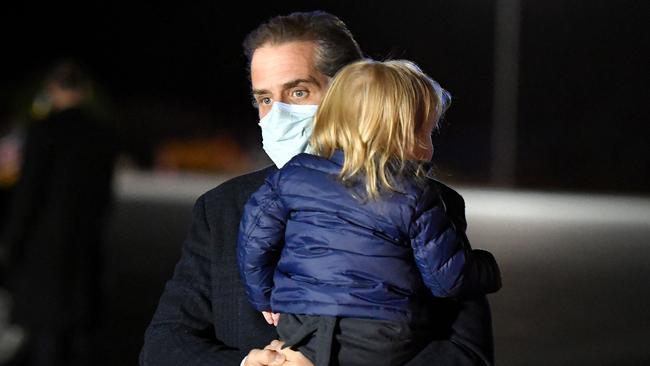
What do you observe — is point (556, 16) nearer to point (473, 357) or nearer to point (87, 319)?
point (87, 319)

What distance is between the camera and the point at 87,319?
7277 mm

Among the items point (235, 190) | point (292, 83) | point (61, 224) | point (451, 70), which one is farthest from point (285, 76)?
point (451, 70)

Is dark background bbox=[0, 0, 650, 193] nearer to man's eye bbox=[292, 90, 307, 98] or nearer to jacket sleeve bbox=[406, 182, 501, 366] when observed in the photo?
man's eye bbox=[292, 90, 307, 98]

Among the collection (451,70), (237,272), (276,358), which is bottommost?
(276,358)

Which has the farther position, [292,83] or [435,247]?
[292,83]

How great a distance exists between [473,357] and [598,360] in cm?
551

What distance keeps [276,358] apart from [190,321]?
0.26 metres

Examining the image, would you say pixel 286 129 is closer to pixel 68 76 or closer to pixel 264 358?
pixel 264 358

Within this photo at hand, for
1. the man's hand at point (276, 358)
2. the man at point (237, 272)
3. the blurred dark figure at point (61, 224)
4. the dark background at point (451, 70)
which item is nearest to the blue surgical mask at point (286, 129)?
the man at point (237, 272)

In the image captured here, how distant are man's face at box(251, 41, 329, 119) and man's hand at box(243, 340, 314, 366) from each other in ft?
2.29

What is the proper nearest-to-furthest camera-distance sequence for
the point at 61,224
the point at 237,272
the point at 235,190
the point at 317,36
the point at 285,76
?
the point at 237,272 < the point at 235,190 < the point at 285,76 < the point at 317,36 < the point at 61,224

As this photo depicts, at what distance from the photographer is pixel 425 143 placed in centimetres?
249

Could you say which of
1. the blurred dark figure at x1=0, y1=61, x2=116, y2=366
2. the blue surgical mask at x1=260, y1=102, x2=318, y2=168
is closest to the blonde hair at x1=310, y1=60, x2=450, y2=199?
the blue surgical mask at x1=260, y1=102, x2=318, y2=168

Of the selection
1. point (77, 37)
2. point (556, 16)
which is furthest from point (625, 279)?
point (77, 37)
